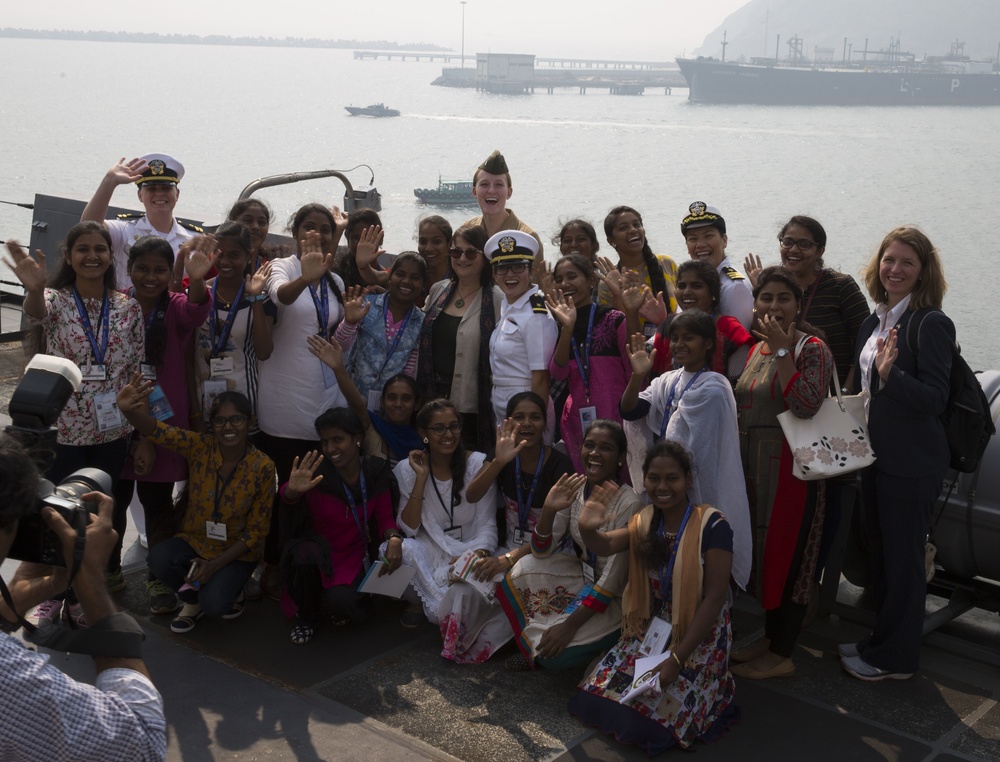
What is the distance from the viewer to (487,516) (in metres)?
4.69

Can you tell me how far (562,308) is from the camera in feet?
15.4

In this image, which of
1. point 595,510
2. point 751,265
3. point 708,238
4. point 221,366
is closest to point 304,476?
point 221,366

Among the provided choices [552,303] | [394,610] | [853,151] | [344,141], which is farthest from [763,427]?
[344,141]

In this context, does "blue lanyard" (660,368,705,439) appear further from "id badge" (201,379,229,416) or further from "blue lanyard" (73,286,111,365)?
"blue lanyard" (73,286,111,365)

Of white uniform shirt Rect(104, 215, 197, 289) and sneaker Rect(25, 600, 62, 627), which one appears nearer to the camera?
sneaker Rect(25, 600, 62, 627)

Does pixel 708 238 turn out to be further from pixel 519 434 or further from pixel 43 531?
pixel 43 531

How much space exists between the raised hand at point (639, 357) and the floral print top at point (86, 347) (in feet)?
7.05

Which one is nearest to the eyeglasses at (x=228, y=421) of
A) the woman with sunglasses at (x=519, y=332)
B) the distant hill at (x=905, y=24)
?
the woman with sunglasses at (x=519, y=332)

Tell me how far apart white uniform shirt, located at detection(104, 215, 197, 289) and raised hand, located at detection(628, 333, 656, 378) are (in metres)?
2.24

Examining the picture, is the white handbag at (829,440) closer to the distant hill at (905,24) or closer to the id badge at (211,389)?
the id badge at (211,389)

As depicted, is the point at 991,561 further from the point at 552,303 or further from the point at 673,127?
the point at 673,127

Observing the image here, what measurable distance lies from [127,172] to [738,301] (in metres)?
3.14

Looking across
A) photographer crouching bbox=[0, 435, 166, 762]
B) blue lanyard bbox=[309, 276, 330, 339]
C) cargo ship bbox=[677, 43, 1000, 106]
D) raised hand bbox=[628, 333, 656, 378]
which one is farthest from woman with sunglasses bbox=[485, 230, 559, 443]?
cargo ship bbox=[677, 43, 1000, 106]

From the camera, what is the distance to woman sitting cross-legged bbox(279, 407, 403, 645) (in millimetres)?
4488
